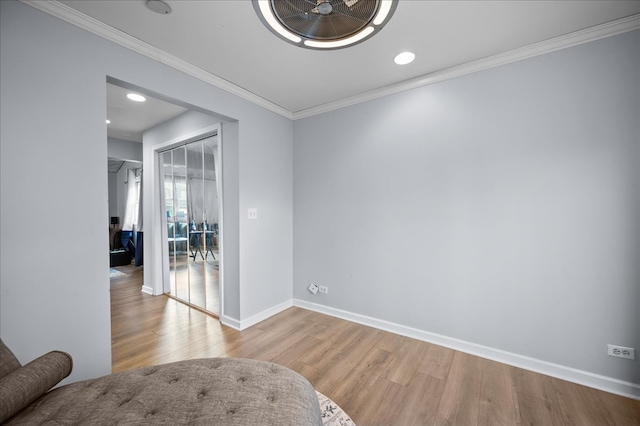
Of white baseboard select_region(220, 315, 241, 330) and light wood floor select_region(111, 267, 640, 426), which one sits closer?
light wood floor select_region(111, 267, 640, 426)

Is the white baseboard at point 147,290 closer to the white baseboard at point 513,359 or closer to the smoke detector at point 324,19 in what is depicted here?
the white baseboard at point 513,359

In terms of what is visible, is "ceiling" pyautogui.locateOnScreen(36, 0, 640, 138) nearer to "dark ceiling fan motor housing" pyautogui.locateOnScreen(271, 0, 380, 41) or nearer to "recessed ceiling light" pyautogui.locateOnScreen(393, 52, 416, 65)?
"recessed ceiling light" pyautogui.locateOnScreen(393, 52, 416, 65)

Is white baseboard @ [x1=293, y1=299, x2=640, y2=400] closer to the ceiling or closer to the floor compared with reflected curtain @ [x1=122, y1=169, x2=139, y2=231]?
closer to the floor

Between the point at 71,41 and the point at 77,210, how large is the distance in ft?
3.60

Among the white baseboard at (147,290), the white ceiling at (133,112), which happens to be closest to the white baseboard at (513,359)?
the white baseboard at (147,290)

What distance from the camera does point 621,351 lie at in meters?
1.85

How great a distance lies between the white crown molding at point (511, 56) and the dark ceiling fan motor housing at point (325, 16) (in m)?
1.33

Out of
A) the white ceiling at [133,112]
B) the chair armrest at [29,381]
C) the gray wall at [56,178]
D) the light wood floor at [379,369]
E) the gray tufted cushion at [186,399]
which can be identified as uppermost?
the white ceiling at [133,112]

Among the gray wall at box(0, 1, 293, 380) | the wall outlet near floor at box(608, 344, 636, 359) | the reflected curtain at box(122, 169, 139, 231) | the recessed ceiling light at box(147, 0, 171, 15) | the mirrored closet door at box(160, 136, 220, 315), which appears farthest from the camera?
the reflected curtain at box(122, 169, 139, 231)

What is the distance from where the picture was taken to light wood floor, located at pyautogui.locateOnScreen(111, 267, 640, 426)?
1694mm

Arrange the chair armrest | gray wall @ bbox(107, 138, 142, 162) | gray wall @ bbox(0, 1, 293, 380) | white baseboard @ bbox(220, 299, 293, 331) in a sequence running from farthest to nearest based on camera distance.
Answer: gray wall @ bbox(107, 138, 142, 162) → white baseboard @ bbox(220, 299, 293, 331) → gray wall @ bbox(0, 1, 293, 380) → the chair armrest

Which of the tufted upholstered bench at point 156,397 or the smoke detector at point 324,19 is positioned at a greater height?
the smoke detector at point 324,19

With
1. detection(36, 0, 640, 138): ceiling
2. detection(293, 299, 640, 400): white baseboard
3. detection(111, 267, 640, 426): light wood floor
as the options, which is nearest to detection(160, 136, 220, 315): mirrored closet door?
detection(111, 267, 640, 426): light wood floor

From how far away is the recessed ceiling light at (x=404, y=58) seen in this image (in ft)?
7.27
